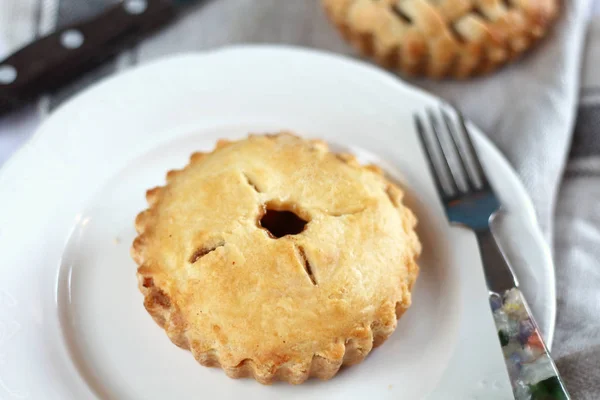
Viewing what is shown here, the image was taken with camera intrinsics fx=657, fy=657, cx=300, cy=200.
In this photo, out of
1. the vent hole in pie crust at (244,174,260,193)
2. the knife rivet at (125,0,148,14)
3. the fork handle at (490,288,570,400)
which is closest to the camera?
the fork handle at (490,288,570,400)

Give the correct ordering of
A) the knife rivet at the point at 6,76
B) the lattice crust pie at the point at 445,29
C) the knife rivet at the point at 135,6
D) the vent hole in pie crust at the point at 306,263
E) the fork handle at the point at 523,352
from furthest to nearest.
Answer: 1. the knife rivet at the point at 135,6
2. the lattice crust pie at the point at 445,29
3. the knife rivet at the point at 6,76
4. the vent hole in pie crust at the point at 306,263
5. the fork handle at the point at 523,352

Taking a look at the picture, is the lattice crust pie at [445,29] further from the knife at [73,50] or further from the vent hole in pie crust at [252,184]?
the vent hole in pie crust at [252,184]

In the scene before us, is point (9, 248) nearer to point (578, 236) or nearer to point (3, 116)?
point (3, 116)

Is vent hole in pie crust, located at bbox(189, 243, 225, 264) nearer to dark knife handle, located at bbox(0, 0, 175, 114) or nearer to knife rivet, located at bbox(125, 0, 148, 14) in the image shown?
dark knife handle, located at bbox(0, 0, 175, 114)

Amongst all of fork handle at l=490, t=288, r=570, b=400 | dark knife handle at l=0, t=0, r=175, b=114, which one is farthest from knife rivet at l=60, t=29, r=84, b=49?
fork handle at l=490, t=288, r=570, b=400

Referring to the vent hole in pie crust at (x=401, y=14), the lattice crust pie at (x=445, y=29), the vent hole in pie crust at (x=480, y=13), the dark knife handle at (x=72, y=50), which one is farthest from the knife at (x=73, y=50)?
the vent hole in pie crust at (x=480, y=13)
